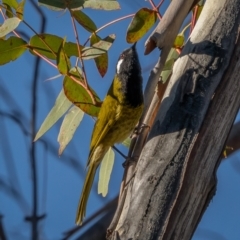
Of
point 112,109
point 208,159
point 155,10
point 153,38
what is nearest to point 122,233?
point 208,159

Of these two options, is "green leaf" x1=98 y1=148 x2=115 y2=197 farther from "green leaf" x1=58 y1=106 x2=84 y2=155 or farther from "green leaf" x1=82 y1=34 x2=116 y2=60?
"green leaf" x1=82 y1=34 x2=116 y2=60

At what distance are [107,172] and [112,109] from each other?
0.80ft

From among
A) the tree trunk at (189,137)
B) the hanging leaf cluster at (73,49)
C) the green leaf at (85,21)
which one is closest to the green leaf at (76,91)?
the hanging leaf cluster at (73,49)

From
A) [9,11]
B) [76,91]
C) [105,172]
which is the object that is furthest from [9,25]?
[105,172]

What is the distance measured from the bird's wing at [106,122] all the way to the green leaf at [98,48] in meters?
0.32

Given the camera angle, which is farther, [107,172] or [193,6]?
[107,172]

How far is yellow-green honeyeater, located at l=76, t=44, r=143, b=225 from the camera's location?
1414 mm

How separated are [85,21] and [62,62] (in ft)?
0.53

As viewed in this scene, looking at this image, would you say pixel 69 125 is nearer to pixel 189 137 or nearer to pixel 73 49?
pixel 73 49

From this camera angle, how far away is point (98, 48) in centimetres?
108

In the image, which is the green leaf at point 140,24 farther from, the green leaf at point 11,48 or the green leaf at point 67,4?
the green leaf at point 11,48

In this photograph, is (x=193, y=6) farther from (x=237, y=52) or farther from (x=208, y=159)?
(x=208, y=159)

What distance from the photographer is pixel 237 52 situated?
102 centimetres

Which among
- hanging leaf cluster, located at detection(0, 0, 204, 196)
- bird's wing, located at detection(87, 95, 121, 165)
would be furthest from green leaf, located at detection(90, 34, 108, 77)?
bird's wing, located at detection(87, 95, 121, 165)
